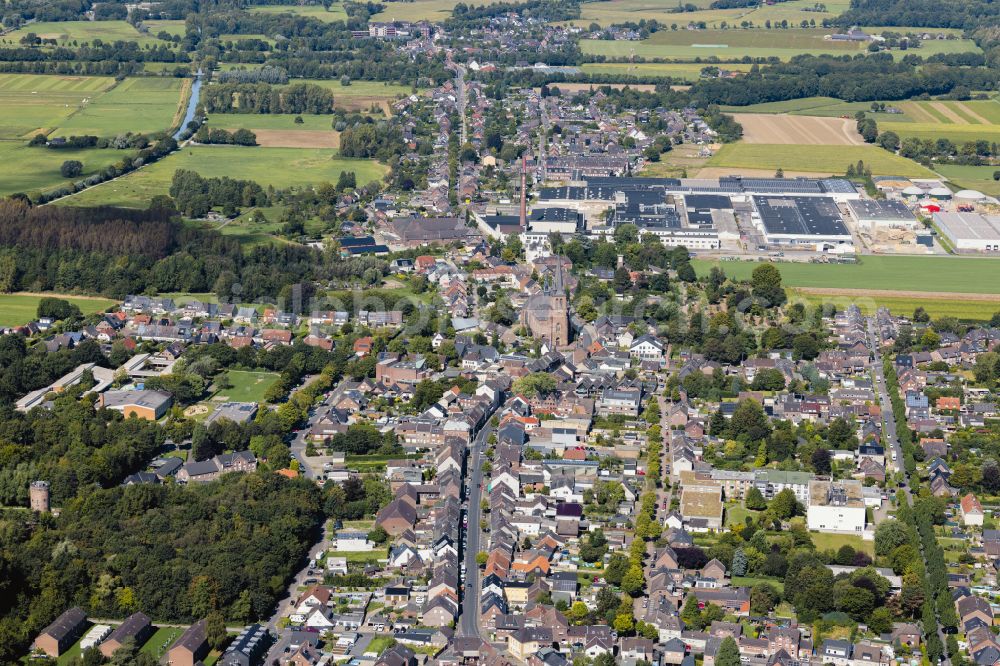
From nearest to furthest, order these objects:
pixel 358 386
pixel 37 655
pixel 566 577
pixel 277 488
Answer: pixel 37 655, pixel 566 577, pixel 277 488, pixel 358 386

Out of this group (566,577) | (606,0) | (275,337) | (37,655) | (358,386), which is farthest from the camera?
(606,0)

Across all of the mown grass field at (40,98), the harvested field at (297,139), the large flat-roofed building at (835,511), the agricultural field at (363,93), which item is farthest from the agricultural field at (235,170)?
the large flat-roofed building at (835,511)

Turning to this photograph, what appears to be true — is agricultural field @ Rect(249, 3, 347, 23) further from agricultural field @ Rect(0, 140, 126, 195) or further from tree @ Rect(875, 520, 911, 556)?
tree @ Rect(875, 520, 911, 556)

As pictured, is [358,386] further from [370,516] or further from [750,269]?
[750,269]

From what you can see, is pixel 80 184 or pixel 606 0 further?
pixel 606 0

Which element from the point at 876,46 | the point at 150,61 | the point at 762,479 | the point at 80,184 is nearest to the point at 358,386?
the point at 762,479

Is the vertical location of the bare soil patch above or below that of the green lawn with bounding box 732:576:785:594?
above

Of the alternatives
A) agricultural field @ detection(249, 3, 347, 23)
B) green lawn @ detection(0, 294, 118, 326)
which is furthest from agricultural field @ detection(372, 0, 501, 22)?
green lawn @ detection(0, 294, 118, 326)
